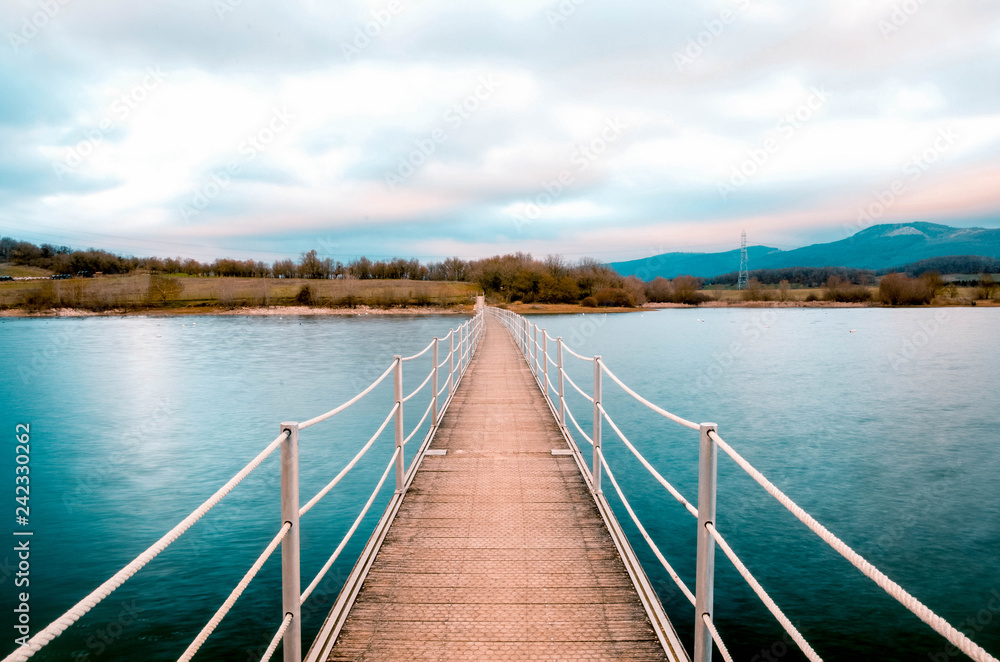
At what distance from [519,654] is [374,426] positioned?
12.6 meters

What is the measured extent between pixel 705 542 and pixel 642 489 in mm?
7853

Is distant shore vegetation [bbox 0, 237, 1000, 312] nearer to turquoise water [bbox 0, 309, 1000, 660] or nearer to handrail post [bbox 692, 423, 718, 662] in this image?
turquoise water [bbox 0, 309, 1000, 660]

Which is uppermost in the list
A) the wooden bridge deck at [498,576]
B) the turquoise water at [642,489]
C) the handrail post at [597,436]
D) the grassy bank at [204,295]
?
the grassy bank at [204,295]

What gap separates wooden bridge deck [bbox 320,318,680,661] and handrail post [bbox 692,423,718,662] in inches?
13.9

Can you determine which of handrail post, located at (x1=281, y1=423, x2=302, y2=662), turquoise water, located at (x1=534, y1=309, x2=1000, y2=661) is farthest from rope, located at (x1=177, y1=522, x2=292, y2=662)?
turquoise water, located at (x1=534, y1=309, x2=1000, y2=661)

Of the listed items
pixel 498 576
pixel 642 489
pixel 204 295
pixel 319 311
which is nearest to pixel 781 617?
pixel 498 576

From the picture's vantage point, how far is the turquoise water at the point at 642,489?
5734 millimetres

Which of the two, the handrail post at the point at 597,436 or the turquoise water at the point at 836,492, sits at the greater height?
the handrail post at the point at 597,436

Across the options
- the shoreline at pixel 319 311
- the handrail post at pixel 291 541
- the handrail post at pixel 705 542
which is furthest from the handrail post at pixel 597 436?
the shoreline at pixel 319 311

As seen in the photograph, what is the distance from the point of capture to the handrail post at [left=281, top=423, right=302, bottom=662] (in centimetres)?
239

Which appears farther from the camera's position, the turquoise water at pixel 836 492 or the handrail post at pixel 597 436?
the turquoise water at pixel 836 492

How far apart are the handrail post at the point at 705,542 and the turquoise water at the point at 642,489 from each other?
3266mm

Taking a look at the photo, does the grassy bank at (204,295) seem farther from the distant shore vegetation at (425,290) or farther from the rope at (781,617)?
the rope at (781,617)

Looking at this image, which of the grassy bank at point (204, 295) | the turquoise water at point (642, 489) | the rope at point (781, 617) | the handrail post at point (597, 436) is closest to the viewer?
the rope at point (781, 617)
